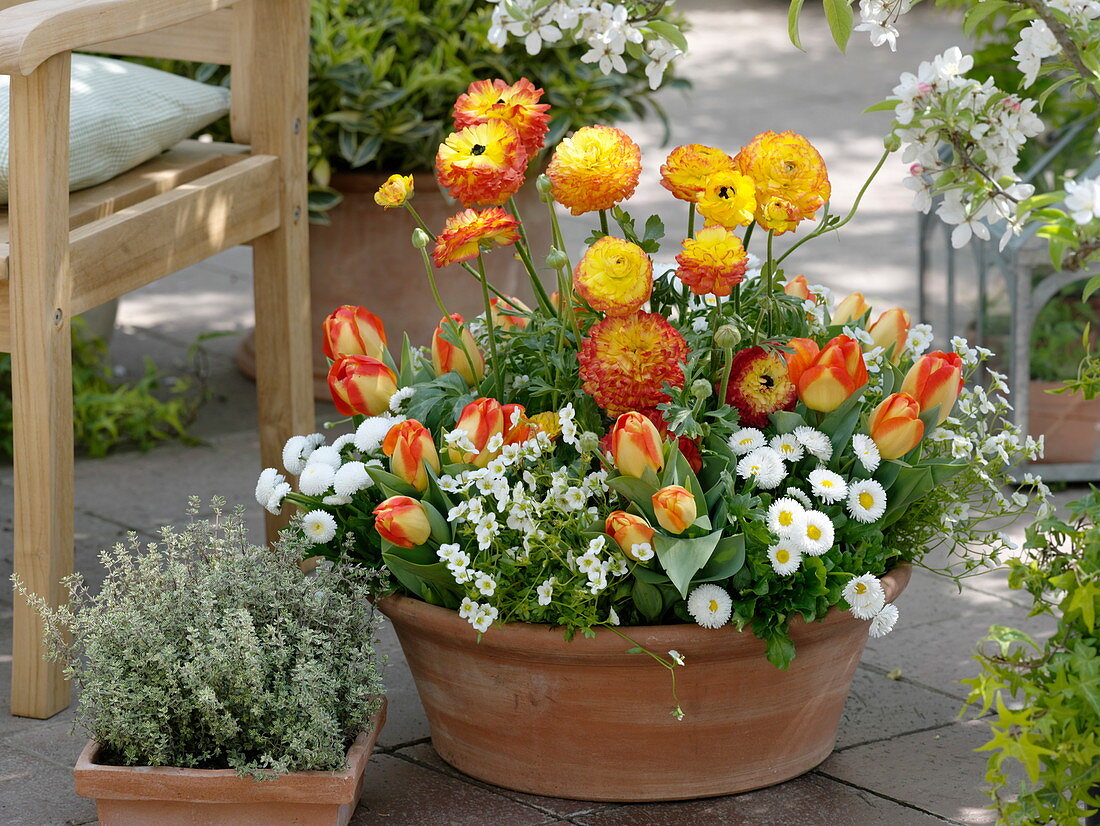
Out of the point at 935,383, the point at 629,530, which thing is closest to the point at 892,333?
the point at 935,383

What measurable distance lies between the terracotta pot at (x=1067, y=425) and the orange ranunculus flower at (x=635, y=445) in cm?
169

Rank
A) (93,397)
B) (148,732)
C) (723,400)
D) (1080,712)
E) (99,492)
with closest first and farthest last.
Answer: (1080,712) < (148,732) < (723,400) < (99,492) < (93,397)

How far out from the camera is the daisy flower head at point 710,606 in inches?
66.4

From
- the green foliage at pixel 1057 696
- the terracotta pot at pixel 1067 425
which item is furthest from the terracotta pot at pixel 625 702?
the terracotta pot at pixel 1067 425

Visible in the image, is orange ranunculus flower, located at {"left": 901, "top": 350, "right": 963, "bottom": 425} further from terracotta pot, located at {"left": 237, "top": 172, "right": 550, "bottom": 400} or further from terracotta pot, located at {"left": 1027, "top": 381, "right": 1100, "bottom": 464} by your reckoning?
terracotta pot, located at {"left": 237, "top": 172, "right": 550, "bottom": 400}

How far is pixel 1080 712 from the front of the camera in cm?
139

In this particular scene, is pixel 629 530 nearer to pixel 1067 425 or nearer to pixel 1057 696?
pixel 1057 696

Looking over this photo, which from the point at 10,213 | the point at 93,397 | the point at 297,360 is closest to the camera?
the point at 10,213

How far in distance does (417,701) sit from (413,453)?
55 cm

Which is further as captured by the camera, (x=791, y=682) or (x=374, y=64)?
(x=374, y=64)

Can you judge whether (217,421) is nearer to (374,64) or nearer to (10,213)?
(374,64)

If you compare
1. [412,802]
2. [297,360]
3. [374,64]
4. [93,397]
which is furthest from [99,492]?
[412,802]

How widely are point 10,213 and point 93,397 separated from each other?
60.0 inches

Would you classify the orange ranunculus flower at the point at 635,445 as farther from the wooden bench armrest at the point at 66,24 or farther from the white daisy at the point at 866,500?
the wooden bench armrest at the point at 66,24
